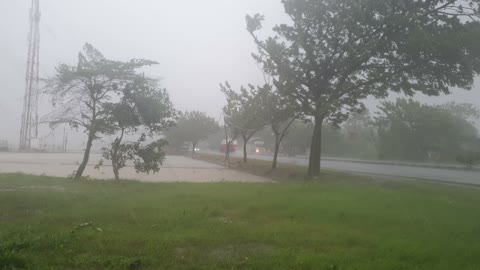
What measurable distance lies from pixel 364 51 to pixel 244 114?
20.3 metres

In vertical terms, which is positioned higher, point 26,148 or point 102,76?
point 102,76

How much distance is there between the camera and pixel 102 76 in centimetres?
1845

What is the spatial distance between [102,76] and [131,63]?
4.73ft

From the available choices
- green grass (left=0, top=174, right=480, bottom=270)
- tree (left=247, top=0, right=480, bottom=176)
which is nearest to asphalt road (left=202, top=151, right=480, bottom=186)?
tree (left=247, top=0, right=480, bottom=176)

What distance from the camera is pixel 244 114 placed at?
125 ft

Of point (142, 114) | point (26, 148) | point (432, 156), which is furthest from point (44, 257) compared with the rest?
point (26, 148)

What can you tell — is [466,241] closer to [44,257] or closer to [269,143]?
[44,257]

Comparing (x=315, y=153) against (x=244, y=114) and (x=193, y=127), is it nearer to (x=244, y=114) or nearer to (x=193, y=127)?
(x=244, y=114)

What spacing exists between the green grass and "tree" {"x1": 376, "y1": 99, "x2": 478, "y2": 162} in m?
32.7

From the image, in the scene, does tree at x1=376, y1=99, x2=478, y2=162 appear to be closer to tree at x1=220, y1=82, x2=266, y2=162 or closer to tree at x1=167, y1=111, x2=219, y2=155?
tree at x1=220, y1=82, x2=266, y2=162

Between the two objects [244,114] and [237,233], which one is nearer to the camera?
[237,233]

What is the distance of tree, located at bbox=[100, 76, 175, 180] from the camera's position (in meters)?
18.6

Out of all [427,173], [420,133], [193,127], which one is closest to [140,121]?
[427,173]

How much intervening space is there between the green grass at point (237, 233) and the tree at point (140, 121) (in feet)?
23.9
